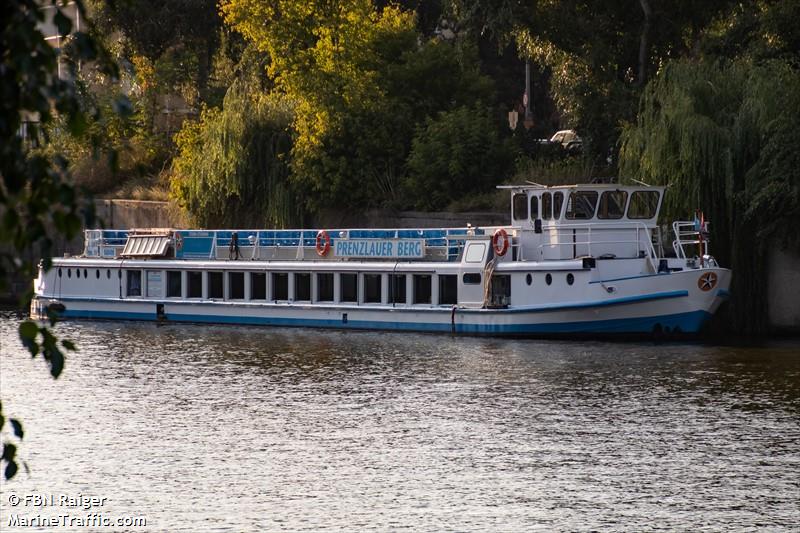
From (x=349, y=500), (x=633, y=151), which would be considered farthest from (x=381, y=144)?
(x=349, y=500)

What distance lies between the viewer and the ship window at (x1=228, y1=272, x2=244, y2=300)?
4075 cm

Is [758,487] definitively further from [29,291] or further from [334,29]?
[334,29]

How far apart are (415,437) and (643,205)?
16.4 m

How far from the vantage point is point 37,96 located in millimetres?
7250

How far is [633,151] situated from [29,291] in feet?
100

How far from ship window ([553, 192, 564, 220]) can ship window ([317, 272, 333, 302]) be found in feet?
23.7

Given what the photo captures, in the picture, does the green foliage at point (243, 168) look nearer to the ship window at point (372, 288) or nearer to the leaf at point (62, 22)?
the ship window at point (372, 288)

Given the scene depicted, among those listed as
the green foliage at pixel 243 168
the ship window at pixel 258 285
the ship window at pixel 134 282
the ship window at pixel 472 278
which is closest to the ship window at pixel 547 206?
the ship window at pixel 472 278

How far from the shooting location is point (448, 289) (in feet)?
120

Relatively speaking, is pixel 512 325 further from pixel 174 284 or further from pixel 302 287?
pixel 174 284

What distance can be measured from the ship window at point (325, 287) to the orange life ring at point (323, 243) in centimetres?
77

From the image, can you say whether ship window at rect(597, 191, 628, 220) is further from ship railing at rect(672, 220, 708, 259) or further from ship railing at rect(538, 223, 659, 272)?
ship railing at rect(672, 220, 708, 259)

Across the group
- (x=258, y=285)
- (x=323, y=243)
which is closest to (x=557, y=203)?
(x=323, y=243)

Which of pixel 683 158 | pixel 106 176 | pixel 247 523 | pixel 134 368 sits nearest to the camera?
pixel 247 523
